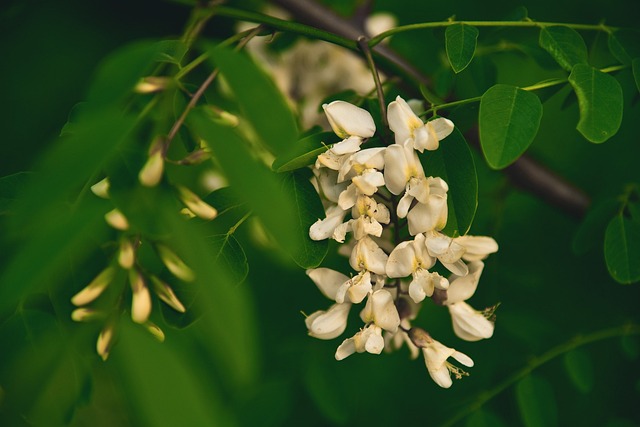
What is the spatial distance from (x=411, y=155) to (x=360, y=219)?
0.05m

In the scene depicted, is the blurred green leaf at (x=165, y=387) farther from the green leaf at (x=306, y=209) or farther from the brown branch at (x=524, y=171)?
the brown branch at (x=524, y=171)

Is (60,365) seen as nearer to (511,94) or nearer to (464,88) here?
(511,94)

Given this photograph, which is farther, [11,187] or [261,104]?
[11,187]

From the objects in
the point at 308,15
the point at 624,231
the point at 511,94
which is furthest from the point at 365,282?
the point at 308,15

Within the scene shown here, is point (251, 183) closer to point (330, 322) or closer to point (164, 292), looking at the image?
point (164, 292)

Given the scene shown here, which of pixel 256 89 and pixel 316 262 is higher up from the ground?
pixel 256 89

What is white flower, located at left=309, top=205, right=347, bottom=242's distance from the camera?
1.50 feet

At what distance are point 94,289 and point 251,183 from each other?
13 centimetres

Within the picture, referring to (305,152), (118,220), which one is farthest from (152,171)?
(305,152)

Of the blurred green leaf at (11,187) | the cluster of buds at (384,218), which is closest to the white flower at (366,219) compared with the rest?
the cluster of buds at (384,218)

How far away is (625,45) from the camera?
578 mm

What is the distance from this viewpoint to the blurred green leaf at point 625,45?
0.56 metres

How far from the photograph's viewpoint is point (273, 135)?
336 millimetres

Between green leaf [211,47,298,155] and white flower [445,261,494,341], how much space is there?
0.23 metres
